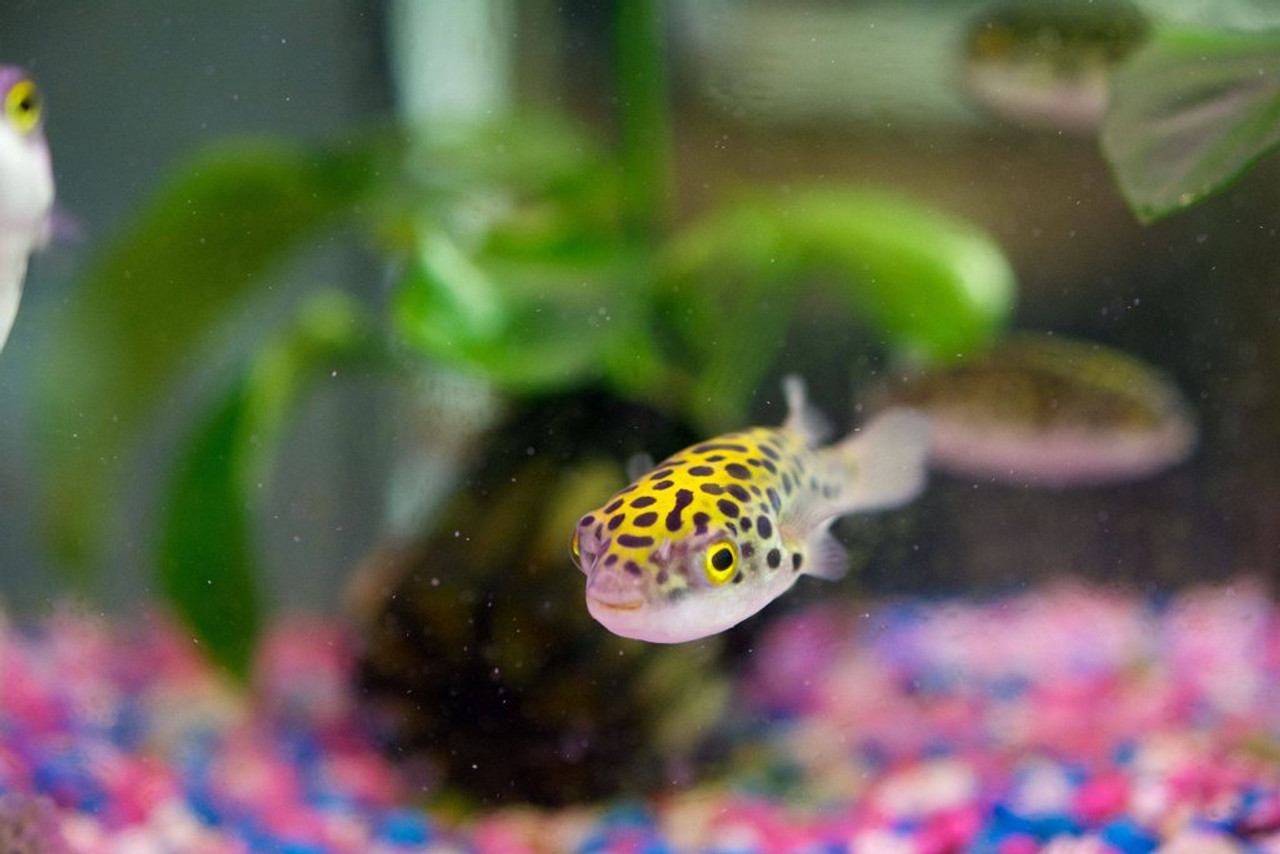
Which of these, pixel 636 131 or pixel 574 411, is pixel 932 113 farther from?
pixel 574 411

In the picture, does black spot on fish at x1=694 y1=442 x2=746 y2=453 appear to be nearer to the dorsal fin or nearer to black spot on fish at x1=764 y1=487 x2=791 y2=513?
black spot on fish at x1=764 y1=487 x2=791 y2=513

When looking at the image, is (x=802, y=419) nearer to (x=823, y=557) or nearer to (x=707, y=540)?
(x=823, y=557)

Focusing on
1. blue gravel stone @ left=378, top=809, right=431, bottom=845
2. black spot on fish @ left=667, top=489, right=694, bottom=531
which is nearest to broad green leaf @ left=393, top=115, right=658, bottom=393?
blue gravel stone @ left=378, top=809, right=431, bottom=845

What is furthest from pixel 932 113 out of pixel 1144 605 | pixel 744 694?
pixel 744 694

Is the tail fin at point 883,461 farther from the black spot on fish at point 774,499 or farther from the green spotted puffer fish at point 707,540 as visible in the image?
the black spot on fish at point 774,499


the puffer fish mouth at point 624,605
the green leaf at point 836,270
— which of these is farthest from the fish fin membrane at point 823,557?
the green leaf at point 836,270
